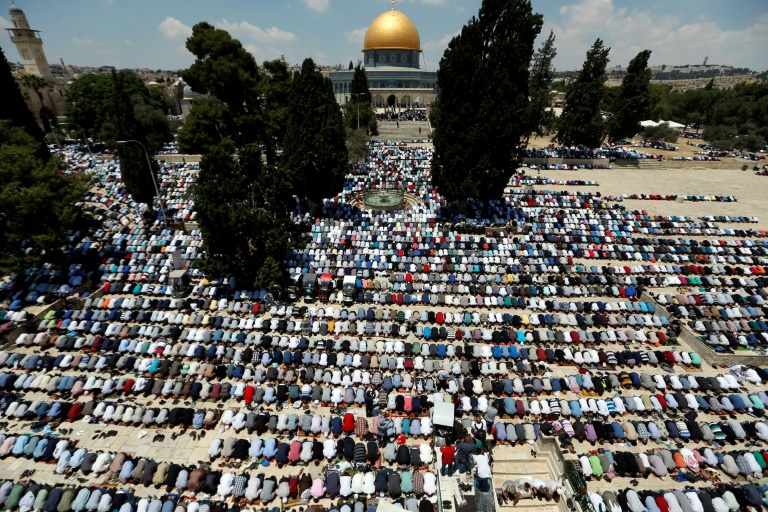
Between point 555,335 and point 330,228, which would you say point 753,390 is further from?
point 330,228

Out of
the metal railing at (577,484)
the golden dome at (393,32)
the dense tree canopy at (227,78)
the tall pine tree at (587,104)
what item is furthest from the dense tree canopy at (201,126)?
the golden dome at (393,32)

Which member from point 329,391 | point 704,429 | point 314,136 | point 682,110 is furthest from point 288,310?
point 682,110

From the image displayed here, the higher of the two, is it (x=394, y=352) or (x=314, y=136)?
(x=314, y=136)

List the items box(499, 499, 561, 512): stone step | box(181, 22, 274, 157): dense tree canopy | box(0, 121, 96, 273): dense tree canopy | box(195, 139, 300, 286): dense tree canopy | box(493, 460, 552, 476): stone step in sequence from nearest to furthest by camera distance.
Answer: box(499, 499, 561, 512): stone step, box(493, 460, 552, 476): stone step, box(195, 139, 300, 286): dense tree canopy, box(0, 121, 96, 273): dense tree canopy, box(181, 22, 274, 157): dense tree canopy

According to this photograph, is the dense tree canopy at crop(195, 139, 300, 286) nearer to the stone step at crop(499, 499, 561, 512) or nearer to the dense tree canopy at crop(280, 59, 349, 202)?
the dense tree canopy at crop(280, 59, 349, 202)

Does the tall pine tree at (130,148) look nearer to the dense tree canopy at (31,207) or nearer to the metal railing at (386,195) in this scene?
the dense tree canopy at (31,207)

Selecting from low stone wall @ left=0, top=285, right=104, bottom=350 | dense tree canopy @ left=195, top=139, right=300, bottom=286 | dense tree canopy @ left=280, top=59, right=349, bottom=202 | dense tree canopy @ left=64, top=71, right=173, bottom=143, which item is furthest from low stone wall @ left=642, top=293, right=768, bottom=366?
dense tree canopy @ left=64, top=71, right=173, bottom=143
